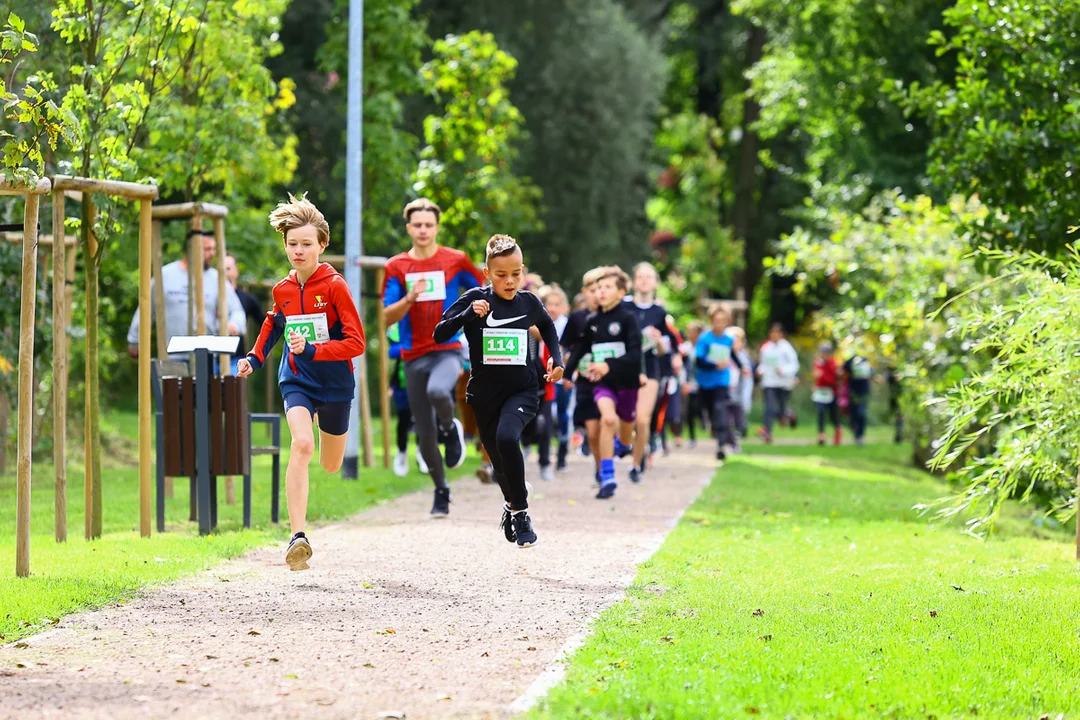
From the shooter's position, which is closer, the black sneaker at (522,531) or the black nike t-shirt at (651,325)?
the black sneaker at (522,531)

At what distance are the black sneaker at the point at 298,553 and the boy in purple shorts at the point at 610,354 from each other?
206 inches

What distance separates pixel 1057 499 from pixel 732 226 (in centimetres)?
3022

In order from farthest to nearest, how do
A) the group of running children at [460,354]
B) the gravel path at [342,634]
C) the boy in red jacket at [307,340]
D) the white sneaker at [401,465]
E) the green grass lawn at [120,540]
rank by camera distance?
the white sneaker at [401,465] < the group of running children at [460,354] < the boy in red jacket at [307,340] < the green grass lawn at [120,540] < the gravel path at [342,634]

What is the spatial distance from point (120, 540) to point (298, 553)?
2.05 metres

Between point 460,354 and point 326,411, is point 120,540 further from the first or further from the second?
point 460,354

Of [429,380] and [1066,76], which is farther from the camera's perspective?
[1066,76]

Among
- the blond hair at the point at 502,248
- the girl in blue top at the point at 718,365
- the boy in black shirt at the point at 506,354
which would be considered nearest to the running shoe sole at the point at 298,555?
the boy in black shirt at the point at 506,354

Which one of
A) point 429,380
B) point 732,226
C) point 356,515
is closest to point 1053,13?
point 429,380

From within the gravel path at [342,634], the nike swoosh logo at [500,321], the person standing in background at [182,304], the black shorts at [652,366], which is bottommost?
the gravel path at [342,634]

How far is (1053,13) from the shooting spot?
1216 centimetres

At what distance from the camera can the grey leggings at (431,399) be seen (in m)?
11.0

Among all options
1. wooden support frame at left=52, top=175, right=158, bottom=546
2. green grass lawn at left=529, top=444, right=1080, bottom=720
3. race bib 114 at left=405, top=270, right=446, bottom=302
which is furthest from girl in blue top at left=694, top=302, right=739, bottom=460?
wooden support frame at left=52, top=175, right=158, bottom=546

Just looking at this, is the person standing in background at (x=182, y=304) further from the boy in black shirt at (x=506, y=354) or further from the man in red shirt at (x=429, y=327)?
the boy in black shirt at (x=506, y=354)

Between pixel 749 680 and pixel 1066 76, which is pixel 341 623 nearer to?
pixel 749 680
